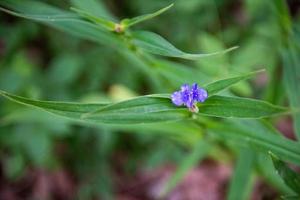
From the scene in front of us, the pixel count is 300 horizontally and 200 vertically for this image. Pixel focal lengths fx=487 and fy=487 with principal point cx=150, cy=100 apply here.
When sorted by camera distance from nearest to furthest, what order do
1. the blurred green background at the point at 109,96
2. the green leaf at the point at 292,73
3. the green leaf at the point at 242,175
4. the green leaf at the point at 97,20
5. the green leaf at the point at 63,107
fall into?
1. the green leaf at the point at 63,107
2. the green leaf at the point at 97,20
3. the green leaf at the point at 292,73
4. the green leaf at the point at 242,175
5. the blurred green background at the point at 109,96

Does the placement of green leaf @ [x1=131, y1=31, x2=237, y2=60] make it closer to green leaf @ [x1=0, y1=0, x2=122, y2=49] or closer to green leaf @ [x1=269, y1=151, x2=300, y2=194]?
green leaf @ [x1=0, y1=0, x2=122, y2=49]

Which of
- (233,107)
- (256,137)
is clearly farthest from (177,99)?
(256,137)

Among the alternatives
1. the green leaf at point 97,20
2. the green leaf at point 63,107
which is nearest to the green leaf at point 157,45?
the green leaf at point 97,20

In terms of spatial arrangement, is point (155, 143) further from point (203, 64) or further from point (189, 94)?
point (189, 94)

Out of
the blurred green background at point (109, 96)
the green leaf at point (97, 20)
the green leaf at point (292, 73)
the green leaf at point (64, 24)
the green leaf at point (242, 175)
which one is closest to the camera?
the green leaf at point (97, 20)

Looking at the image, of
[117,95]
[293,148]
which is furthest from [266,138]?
[117,95]

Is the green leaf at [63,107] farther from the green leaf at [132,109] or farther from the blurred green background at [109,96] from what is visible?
the blurred green background at [109,96]
